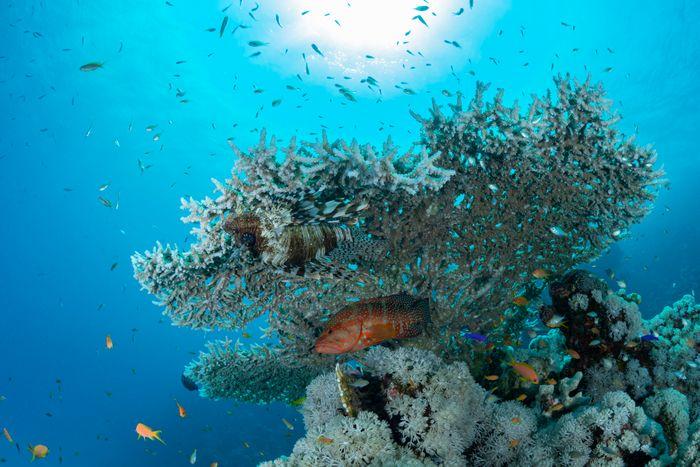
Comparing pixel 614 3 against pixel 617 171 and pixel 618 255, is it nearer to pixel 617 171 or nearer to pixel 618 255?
pixel 618 255

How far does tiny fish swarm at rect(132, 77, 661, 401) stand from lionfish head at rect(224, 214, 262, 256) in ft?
0.09

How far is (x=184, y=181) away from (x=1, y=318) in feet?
155

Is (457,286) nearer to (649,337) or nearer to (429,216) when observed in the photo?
(429,216)

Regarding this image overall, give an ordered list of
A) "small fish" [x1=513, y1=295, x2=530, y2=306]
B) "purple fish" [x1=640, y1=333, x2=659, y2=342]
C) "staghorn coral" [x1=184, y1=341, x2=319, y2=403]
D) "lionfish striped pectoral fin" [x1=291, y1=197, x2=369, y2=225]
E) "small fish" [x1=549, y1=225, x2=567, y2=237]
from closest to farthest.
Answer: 1. "lionfish striped pectoral fin" [x1=291, y1=197, x2=369, y2=225]
2. "purple fish" [x1=640, y1=333, x2=659, y2=342]
3. "small fish" [x1=549, y1=225, x2=567, y2=237]
4. "small fish" [x1=513, y1=295, x2=530, y2=306]
5. "staghorn coral" [x1=184, y1=341, x2=319, y2=403]

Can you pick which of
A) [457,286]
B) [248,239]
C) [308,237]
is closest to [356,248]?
[308,237]

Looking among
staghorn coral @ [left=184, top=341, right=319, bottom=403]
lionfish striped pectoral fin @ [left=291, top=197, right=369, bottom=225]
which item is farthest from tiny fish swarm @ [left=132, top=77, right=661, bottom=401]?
staghorn coral @ [left=184, top=341, right=319, bottom=403]

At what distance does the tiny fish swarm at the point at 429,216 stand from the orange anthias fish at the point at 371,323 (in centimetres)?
A: 79

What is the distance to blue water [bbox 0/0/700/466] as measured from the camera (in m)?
26.3

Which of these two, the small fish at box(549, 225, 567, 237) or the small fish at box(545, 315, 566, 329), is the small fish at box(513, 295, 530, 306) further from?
the small fish at box(549, 225, 567, 237)

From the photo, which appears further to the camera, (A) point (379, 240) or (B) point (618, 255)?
(B) point (618, 255)

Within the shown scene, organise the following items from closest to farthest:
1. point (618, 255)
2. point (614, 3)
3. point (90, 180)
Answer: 1. point (618, 255)
2. point (614, 3)
3. point (90, 180)

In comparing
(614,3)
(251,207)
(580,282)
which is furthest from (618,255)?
(251,207)

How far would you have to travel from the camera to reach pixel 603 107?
3986 millimetres

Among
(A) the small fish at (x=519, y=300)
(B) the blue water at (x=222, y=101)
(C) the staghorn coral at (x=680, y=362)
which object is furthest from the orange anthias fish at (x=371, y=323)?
(B) the blue water at (x=222, y=101)
